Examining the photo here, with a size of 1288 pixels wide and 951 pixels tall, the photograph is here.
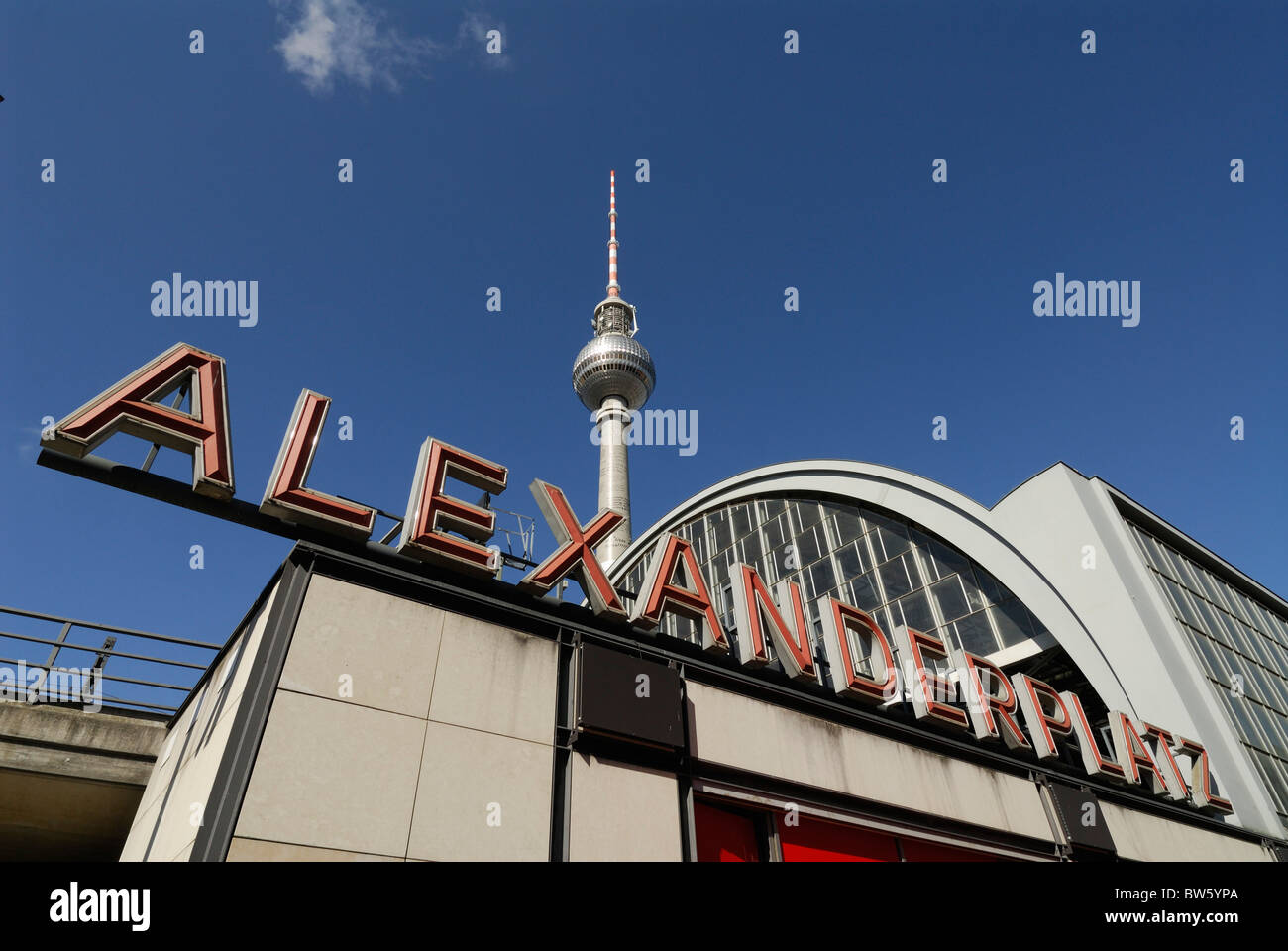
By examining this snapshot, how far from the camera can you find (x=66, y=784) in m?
13.0

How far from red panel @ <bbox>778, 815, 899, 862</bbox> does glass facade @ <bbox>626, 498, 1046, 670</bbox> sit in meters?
8.43

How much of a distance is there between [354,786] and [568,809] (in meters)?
2.84

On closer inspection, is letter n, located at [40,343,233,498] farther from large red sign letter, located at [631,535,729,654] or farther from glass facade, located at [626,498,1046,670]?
glass facade, located at [626,498,1046,670]

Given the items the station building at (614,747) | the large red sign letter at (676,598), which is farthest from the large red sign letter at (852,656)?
the large red sign letter at (676,598)

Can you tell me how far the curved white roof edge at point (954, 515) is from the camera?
2336cm

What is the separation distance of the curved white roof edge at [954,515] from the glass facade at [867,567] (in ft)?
2.37

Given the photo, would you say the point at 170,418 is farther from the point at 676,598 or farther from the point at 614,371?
the point at 614,371

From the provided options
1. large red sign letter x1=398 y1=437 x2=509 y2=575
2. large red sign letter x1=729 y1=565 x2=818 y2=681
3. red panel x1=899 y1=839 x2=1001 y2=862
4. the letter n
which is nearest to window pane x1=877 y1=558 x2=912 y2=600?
red panel x1=899 y1=839 x2=1001 y2=862

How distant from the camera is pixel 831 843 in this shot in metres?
13.2

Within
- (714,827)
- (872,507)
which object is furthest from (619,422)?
(714,827)

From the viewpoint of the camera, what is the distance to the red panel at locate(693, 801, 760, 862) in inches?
468

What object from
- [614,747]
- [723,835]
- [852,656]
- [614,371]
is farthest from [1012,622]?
[614,371]
